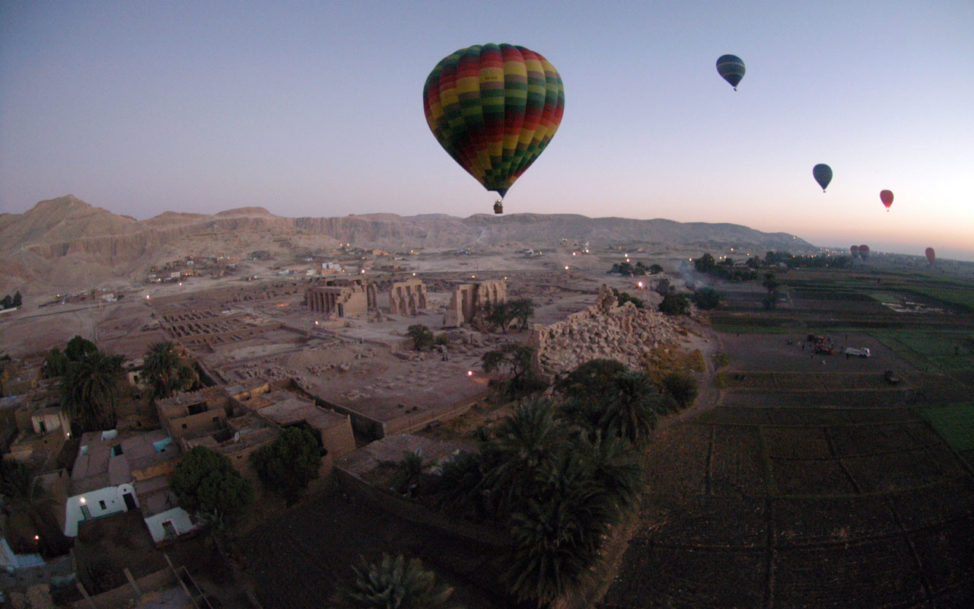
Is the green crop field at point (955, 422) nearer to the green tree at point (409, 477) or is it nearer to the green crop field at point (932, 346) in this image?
the green crop field at point (932, 346)

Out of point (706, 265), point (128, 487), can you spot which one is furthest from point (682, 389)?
point (706, 265)

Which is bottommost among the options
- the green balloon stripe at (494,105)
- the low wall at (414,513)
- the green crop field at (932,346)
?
the low wall at (414,513)

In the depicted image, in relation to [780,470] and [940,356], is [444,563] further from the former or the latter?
[940,356]

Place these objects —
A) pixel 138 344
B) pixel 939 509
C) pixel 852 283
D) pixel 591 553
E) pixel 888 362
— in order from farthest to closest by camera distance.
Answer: pixel 852 283 < pixel 138 344 < pixel 888 362 < pixel 939 509 < pixel 591 553

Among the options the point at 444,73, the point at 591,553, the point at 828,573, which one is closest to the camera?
the point at 591,553

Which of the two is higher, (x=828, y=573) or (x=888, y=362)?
(x=888, y=362)

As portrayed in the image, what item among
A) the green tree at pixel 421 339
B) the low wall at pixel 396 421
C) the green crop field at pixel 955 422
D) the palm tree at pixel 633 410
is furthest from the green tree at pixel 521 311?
the green crop field at pixel 955 422

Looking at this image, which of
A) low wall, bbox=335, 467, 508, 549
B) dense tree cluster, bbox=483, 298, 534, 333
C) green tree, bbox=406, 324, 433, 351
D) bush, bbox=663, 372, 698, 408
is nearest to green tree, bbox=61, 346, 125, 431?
low wall, bbox=335, 467, 508, 549

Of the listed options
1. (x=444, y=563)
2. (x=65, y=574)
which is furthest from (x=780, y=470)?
(x=65, y=574)
